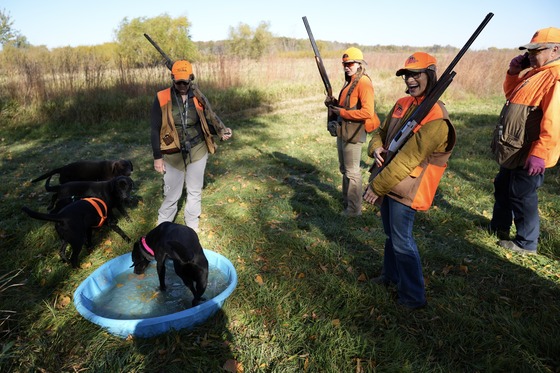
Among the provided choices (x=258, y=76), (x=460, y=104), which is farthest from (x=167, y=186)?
(x=460, y=104)

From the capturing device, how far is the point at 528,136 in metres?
3.91

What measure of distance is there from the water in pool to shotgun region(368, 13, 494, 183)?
2297 millimetres

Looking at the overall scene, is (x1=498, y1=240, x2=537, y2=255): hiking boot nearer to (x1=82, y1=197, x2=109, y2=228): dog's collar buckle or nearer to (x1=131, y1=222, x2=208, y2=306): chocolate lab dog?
(x1=131, y1=222, x2=208, y2=306): chocolate lab dog

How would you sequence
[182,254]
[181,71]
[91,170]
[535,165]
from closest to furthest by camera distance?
[182,254]
[535,165]
[181,71]
[91,170]

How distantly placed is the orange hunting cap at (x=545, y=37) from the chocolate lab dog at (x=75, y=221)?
548 cm

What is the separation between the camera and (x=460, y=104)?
54.5 ft

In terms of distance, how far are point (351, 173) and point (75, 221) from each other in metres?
3.86

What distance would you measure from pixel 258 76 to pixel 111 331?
16.5m

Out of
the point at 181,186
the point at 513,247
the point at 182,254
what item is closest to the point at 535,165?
the point at 513,247

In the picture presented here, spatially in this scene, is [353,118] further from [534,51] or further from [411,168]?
[411,168]

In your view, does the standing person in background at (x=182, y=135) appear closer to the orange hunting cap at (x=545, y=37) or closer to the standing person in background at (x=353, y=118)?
the standing person in background at (x=353, y=118)

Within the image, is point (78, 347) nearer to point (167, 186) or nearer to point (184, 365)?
point (184, 365)

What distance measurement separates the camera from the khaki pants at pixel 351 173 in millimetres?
5145

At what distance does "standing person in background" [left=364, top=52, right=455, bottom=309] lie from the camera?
2578mm
